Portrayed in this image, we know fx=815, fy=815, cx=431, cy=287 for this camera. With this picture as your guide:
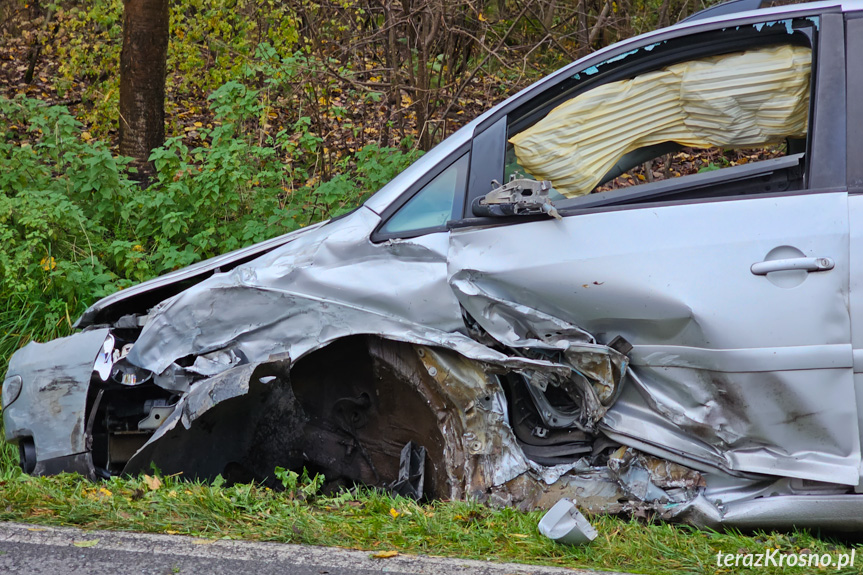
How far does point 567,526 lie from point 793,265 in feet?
3.93

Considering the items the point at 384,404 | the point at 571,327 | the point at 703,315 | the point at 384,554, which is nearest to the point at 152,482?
the point at 384,404

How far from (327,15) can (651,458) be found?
255 inches

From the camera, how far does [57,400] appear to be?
3398mm

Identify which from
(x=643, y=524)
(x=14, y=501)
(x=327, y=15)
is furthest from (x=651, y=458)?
(x=327, y=15)

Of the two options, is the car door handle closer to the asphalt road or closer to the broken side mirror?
the broken side mirror

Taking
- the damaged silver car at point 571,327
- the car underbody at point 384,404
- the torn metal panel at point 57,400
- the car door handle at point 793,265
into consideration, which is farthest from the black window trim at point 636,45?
the torn metal panel at point 57,400

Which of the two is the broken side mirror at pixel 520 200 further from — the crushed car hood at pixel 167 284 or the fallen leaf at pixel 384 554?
the fallen leaf at pixel 384 554

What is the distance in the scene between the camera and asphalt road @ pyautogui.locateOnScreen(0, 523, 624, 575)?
2676 millimetres

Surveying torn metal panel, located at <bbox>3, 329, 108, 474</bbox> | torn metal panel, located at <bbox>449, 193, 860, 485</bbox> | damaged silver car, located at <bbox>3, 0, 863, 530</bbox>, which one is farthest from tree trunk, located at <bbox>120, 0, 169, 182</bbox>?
torn metal panel, located at <bbox>449, 193, 860, 485</bbox>

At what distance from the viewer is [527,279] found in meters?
3.06

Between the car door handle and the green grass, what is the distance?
967 millimetres

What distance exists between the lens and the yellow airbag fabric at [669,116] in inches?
124

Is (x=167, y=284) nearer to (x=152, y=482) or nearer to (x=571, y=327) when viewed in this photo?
(x=152, y=482)

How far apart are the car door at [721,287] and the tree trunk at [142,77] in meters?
5.27
